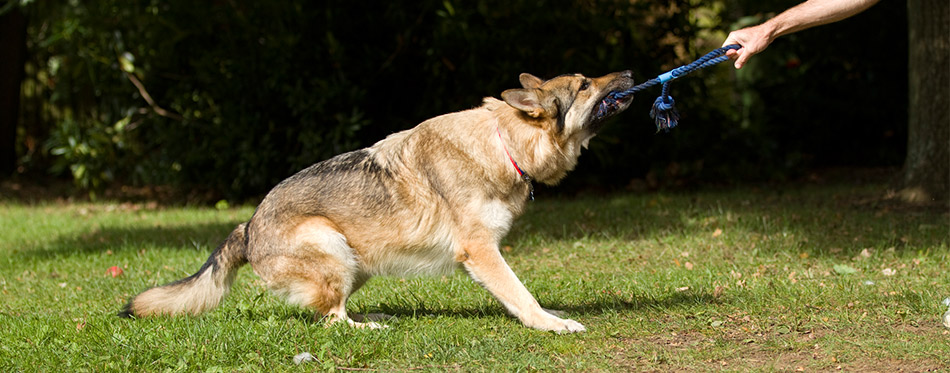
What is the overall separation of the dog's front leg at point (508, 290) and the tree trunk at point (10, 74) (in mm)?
13071

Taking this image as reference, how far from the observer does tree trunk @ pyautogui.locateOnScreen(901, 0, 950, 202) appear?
8477mm

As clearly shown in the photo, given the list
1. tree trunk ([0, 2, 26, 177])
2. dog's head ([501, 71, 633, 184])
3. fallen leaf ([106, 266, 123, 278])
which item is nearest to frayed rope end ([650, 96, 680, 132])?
dog's head ([501, 71, 633, 184])

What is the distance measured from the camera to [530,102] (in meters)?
5.07

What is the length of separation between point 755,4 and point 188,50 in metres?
8.63

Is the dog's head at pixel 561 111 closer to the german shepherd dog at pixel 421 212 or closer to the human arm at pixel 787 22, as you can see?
the german shepherd dog at pixel 421 212

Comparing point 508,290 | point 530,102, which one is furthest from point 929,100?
point 508,290

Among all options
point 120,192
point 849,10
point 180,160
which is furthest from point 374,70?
point 849,10

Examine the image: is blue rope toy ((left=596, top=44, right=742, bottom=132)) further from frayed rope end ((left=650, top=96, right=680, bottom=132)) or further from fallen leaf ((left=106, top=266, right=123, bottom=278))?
fallen leaf ((left=106, top=266, right=123, bottom=278))

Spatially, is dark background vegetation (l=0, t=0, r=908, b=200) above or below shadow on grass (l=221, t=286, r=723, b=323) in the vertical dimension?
above

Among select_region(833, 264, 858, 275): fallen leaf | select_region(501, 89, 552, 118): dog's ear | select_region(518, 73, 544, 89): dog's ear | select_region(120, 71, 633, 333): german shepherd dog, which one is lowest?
select_region(833, 264, 858, 275): fallen leaf

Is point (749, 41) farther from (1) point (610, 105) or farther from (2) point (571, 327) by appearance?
(2) point (571, 327)

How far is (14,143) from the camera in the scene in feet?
50.5

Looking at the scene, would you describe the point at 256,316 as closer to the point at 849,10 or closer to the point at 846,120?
the point at 849,10

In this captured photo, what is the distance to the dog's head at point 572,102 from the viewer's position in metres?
5.10
